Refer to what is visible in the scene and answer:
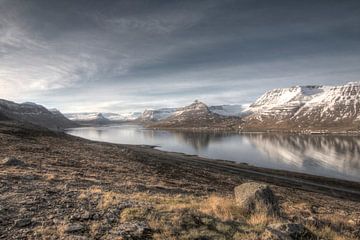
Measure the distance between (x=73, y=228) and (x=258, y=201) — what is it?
9.55 m

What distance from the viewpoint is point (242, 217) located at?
13875mm

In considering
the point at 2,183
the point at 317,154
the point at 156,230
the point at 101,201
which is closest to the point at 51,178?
the point at 2,183

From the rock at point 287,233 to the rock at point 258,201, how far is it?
3.34 meters

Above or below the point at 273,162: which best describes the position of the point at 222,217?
above

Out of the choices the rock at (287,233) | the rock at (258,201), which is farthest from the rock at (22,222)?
the rock at (258,201)

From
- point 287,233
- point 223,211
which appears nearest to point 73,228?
point 223,211

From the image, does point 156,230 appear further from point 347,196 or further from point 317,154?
point 317,154

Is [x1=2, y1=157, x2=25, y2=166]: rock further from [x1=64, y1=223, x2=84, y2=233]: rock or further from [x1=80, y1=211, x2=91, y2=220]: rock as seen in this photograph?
[x1=64, y1=223, x2=84, y2=233]: rock

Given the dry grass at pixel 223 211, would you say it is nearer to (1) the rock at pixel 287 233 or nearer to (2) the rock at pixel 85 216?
(1) the rock at pixel 287 233

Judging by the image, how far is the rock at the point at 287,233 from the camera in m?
10.4

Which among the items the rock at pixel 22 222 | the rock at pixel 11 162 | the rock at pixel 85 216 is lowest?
the rock at pixel 85 216

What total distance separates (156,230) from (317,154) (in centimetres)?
10995

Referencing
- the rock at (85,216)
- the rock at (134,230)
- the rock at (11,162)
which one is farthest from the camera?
the rock at (11,162)

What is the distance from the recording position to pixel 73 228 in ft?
34.8
